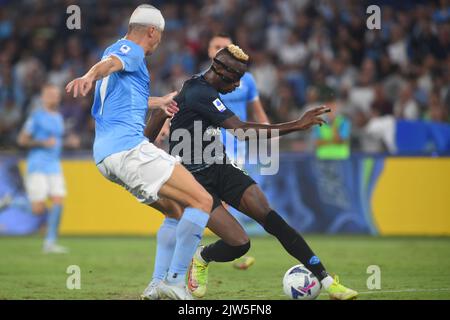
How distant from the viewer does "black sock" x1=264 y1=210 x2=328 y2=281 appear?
8063mm

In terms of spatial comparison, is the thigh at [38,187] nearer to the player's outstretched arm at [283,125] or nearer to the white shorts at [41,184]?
the white shorts at [41,184]

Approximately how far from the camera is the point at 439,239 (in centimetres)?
1437

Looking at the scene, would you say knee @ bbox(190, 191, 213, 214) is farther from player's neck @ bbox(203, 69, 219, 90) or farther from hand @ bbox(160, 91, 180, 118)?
player's neck @ bbox(203, 69, 219, 90)

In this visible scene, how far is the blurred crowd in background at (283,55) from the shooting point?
17.1m

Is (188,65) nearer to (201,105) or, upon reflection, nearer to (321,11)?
(321,11)

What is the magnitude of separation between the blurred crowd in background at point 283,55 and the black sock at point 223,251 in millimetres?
7418

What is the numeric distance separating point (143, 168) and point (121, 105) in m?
0.60

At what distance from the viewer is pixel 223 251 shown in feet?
28.7

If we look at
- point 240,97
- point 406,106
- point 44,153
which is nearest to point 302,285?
point 240,97

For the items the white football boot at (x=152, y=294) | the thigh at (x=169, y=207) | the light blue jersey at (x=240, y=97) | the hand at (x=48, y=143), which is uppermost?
the hand at (x=48, y=143)

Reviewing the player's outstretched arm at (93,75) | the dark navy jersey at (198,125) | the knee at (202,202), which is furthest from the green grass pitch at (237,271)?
the player's outstretched arm at (93,75)

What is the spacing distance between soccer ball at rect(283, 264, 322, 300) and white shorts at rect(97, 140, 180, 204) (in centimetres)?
158

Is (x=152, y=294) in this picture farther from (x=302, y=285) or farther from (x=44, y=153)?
(x=44, y=153)

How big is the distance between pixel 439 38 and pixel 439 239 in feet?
16.2
